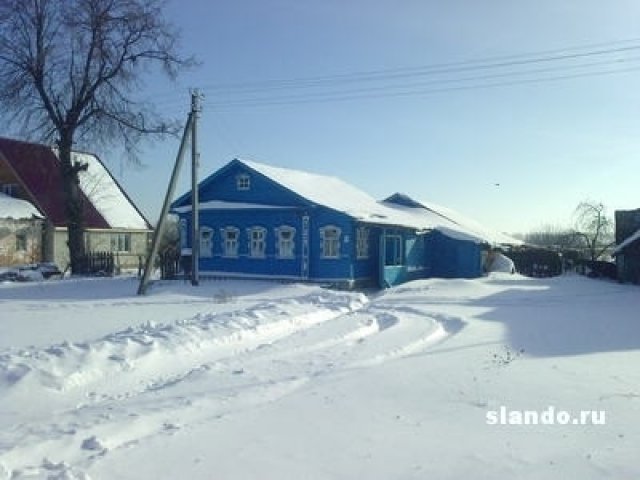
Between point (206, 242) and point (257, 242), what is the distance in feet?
8.25

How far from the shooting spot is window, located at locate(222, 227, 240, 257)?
29.4 m

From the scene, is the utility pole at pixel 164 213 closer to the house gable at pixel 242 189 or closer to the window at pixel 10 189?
the house gable at pixel 242 189

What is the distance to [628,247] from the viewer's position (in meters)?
29.3

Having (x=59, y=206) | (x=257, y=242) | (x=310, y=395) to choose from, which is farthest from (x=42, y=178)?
(x=310, y=395)

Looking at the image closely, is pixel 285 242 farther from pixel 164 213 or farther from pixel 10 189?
pixel 10 189

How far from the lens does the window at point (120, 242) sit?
43391 mm

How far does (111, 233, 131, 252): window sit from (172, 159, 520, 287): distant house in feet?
46.7

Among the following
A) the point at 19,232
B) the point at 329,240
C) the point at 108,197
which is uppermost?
the point at 108,197

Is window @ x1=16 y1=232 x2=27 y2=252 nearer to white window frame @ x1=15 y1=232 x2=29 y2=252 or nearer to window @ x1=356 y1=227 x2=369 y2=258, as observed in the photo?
white window frame @ x1=15 y1=232 x2=29 y2=252

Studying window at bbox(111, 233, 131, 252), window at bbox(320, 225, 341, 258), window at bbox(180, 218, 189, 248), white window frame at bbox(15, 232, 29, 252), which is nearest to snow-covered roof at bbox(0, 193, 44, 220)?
white window frame at bbox(15, 232, 29, 252)

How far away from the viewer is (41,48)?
3225 cm

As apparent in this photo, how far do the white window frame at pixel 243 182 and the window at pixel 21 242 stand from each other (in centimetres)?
1432

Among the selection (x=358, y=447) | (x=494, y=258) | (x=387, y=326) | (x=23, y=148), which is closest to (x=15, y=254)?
(x=23, y=148)

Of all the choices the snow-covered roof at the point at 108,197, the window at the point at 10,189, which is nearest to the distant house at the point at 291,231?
the window at the point at 10,189
